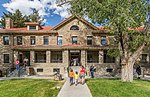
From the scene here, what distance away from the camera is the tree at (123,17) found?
59.1ft

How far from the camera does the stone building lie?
3506 centimetres

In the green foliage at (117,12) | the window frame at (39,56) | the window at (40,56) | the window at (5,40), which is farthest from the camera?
the window at (40,56)

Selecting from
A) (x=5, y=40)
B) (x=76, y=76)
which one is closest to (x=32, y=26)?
(x=5, y=40)

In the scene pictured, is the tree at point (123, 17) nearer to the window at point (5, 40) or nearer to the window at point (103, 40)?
the window at point (103, 40)

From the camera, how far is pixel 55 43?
36094 mm

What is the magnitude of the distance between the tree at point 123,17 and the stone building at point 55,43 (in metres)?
13.3

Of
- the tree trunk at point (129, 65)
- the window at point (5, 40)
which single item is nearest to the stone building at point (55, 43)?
the window at point (5, 40)

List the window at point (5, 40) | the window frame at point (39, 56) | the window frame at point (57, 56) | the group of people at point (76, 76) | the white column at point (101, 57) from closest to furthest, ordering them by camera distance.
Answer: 1. the group of people at point (76, 76)
2. the white column at point (101, 57)
3. the window at point (5, 40)
4. the window frame at point (39, 56)
5. the window frame at point (57, 56)

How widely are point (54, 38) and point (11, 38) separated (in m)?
6.98

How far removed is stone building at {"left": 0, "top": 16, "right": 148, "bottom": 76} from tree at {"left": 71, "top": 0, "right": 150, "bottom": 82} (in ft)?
43.6

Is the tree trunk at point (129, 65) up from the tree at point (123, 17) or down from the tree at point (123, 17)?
down

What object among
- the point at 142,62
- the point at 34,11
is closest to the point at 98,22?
the point at 142,62

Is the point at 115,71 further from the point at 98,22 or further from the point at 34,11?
the point at 34,11

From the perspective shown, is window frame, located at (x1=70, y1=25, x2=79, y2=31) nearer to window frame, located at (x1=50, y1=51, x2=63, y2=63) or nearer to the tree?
window frame, located at (x1=50, y1=51, x2=63, y2=63)
